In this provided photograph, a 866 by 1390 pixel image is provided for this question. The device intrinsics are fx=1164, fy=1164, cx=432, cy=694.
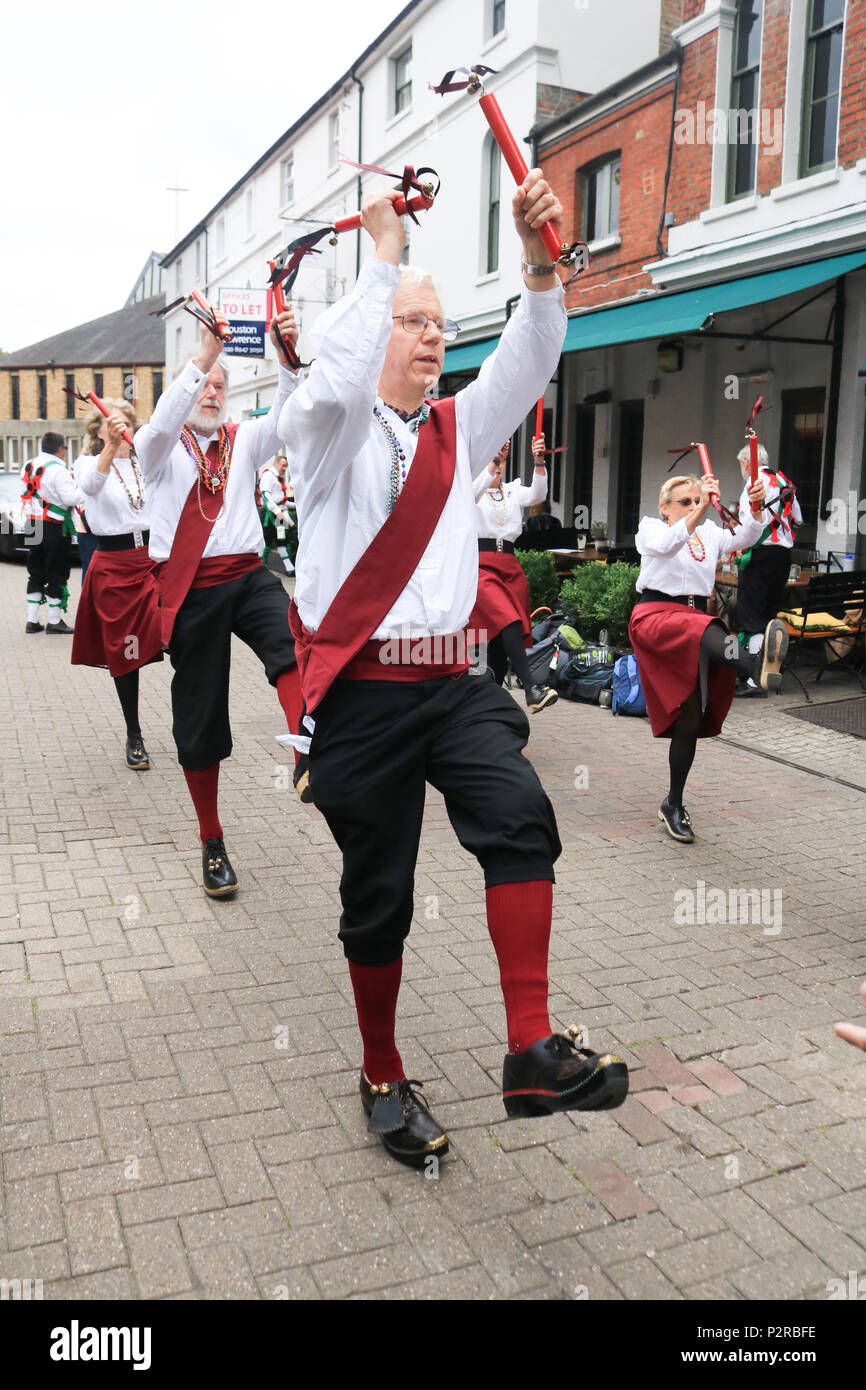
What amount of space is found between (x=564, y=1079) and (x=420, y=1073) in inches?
44.1

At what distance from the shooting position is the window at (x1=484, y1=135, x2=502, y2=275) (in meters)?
18.2

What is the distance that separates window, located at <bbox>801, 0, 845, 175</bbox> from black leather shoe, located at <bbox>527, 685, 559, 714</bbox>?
6.78 m

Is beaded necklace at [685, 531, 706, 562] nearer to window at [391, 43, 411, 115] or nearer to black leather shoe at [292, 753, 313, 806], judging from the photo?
black leather shoe at [292, 753, 313, 806]

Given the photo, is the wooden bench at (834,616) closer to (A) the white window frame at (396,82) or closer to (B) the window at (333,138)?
(A) the white window frame at (396,82)

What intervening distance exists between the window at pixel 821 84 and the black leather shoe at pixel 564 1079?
36.5ft

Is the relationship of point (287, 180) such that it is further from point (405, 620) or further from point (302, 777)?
point (405, 620)

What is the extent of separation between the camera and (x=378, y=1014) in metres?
3.01

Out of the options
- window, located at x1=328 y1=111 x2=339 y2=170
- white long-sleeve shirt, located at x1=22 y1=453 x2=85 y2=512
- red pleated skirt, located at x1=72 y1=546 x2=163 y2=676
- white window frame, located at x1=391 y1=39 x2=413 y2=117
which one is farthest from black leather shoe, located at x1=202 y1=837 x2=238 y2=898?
window, located at x1=328 y1=111 x2=339 y2=170

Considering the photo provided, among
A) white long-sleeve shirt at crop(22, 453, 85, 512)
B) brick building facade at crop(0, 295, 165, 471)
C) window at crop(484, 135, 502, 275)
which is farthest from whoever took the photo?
brick building facade at crop(0, 295, 165, 471)

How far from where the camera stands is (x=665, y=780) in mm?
7137

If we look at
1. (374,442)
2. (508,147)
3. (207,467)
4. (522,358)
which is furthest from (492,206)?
(508,147)

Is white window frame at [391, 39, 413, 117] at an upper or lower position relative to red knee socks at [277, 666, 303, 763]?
upper

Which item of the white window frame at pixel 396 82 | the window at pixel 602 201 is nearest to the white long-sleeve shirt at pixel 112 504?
the window at pixel 602 201

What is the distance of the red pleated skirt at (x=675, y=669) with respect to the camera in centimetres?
574
